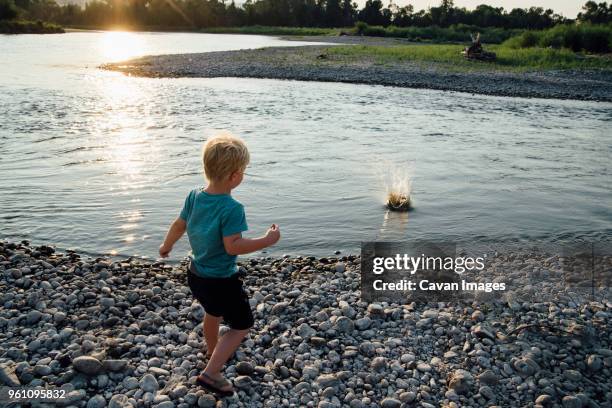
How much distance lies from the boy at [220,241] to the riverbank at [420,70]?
29110 mm

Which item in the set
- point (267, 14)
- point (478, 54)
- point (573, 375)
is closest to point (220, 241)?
point (573, 375)

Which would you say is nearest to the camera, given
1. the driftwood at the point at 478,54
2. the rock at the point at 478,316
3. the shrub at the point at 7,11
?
the rock at the point at 478,316

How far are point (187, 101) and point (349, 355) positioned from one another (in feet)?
71.1

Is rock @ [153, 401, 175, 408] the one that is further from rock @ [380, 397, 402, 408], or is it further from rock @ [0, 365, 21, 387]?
rock @ [380, 397, 402, 408]

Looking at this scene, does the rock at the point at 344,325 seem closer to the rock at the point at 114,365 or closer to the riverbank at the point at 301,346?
the riverbank at the point at 301,346

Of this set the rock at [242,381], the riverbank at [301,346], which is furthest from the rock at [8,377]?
the rock at [242,381]

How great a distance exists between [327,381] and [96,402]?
2163 millimetres

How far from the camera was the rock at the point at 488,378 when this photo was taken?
5.27m

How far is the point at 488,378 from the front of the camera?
5285 mm

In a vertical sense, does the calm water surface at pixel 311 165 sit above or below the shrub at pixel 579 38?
below

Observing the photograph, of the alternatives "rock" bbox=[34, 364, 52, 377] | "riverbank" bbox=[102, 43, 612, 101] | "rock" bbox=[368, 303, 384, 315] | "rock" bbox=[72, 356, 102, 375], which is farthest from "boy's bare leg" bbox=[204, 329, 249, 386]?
"riverbank" bbox=[102, 43, 612, 101]

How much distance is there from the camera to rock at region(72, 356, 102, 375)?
5.18 meters

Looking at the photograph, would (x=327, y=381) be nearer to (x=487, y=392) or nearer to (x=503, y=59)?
(x=487, y=392)

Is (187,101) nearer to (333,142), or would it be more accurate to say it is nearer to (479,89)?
(333,142)
